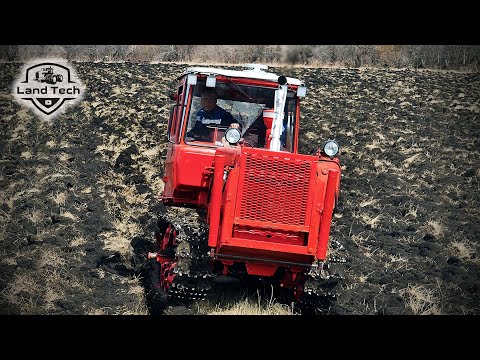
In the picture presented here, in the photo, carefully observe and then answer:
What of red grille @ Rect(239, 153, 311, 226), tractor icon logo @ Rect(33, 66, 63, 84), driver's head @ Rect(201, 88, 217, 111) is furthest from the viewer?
tractor icon logo @ Rect(33, 66, 63, 84)

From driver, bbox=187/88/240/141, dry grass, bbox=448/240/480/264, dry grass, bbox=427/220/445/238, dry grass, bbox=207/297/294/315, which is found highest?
driver, bbox=187/88/240/141

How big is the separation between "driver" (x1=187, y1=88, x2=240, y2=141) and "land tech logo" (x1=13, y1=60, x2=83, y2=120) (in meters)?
11.8

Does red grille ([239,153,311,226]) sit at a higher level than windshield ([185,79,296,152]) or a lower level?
Result: lower

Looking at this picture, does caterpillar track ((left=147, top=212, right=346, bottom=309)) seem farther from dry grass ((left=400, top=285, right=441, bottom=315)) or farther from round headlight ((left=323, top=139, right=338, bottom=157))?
round headlight ((left=323, top=139, right=338, bottom=157))

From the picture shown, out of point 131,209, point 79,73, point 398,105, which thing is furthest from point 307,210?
point 79,73

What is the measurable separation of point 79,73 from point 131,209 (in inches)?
391

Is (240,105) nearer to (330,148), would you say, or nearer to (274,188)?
(330,148)

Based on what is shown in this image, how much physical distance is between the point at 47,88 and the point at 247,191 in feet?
47.2

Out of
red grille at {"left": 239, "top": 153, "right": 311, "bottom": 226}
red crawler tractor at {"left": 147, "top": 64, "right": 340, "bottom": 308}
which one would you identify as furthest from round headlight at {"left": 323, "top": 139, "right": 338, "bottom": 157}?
red grille at {"left": 239, "top": 153, "right": 311, "bottom": 226}

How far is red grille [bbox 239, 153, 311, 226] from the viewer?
941cm

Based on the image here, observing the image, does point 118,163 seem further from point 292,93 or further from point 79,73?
point 292,93

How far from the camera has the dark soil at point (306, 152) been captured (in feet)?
41.8

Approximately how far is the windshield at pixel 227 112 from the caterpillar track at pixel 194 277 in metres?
1.47

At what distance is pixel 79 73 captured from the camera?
25.2 metres
